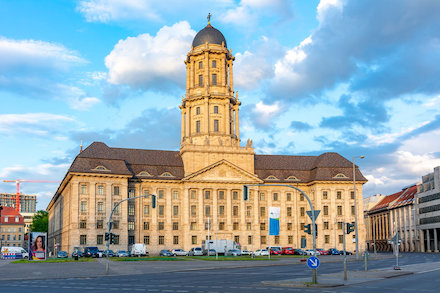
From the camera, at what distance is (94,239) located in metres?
93.6

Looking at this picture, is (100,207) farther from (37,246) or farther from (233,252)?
(233,252)

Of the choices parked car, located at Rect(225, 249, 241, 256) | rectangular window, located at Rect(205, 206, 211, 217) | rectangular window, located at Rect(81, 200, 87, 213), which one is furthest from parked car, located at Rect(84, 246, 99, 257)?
rectangular window, located at Rect(205, 206, 211, 217)

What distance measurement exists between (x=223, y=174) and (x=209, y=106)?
15.4 metres

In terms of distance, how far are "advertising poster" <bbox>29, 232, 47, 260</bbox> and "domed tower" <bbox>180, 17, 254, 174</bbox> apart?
38.2 m

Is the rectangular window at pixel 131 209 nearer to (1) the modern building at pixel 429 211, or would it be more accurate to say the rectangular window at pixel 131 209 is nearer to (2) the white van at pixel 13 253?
(2) the white van at pixel 13 253

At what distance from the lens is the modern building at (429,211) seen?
422 ft

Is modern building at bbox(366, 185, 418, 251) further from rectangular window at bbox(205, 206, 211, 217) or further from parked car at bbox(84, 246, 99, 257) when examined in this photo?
parked car at bbox(84, 246, 99, 257)

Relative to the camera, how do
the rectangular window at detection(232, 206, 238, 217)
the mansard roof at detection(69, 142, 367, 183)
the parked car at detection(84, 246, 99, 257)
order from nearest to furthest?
the parked car at detection(84, 246, 99, 257) < the mansard roof at detection(69, 142, 367, 183) < the rectangular window at detection(232, 206, 238, 217)

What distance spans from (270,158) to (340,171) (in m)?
15.4

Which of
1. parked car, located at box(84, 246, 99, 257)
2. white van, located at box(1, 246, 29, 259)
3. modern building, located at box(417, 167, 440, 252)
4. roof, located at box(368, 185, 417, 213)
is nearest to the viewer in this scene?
parked car, located at box(84, 246, 99, 257)

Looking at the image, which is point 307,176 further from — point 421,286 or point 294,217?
point 421,286

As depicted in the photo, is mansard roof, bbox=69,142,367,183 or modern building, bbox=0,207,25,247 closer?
mansard roof, bbox=69,142,367,183

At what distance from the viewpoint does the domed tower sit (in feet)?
343

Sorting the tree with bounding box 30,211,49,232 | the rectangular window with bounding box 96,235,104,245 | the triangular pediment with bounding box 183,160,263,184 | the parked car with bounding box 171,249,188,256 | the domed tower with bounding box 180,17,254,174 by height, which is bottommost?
the parked car with bounding box 171,249,188,256
